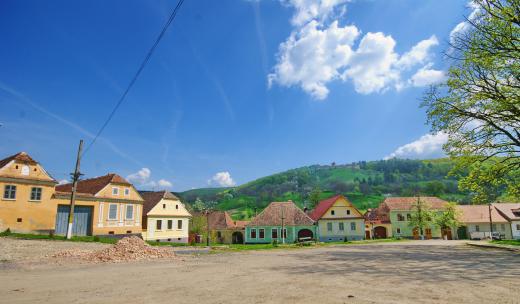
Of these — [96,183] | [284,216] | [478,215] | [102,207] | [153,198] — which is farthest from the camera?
[478,215]

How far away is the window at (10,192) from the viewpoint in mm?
27547

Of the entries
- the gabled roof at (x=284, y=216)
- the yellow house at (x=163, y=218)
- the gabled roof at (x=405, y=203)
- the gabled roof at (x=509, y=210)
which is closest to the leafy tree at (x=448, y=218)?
→ the gabled roof at (x=405, y=203)

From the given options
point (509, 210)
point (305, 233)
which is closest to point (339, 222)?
point (305, 233)

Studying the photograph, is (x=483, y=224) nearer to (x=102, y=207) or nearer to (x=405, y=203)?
(x=405, y=203)

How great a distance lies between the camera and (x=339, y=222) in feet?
186

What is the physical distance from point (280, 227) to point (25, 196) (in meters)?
35.7

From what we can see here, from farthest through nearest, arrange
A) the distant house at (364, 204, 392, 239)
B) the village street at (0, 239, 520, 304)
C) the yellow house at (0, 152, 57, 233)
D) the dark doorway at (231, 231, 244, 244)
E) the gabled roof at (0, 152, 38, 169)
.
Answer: the distant house at (364, 204, 392, 239)
the dark doorway at (231, 231, 244, 244)
the gabled roof at (0, 152, 38, 169)
the yellow house at (0, 152, 57, 233)
the village street at (0, 239, 520, 304)

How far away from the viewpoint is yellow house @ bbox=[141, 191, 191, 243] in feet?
140

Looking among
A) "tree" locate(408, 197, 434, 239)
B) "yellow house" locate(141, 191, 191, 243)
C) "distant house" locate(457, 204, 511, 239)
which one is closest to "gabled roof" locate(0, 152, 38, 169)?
"yellow house" locate(141, 191, 191, 243)

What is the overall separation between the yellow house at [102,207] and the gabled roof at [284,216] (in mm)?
21494

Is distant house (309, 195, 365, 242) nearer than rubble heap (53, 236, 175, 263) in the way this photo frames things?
No

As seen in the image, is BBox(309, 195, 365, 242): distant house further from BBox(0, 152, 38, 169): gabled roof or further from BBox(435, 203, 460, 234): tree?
BBox(0, 152, 38, 169): gabled roof

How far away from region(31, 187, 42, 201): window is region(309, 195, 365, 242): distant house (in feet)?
138

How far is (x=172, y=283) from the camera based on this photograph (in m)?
10.3
